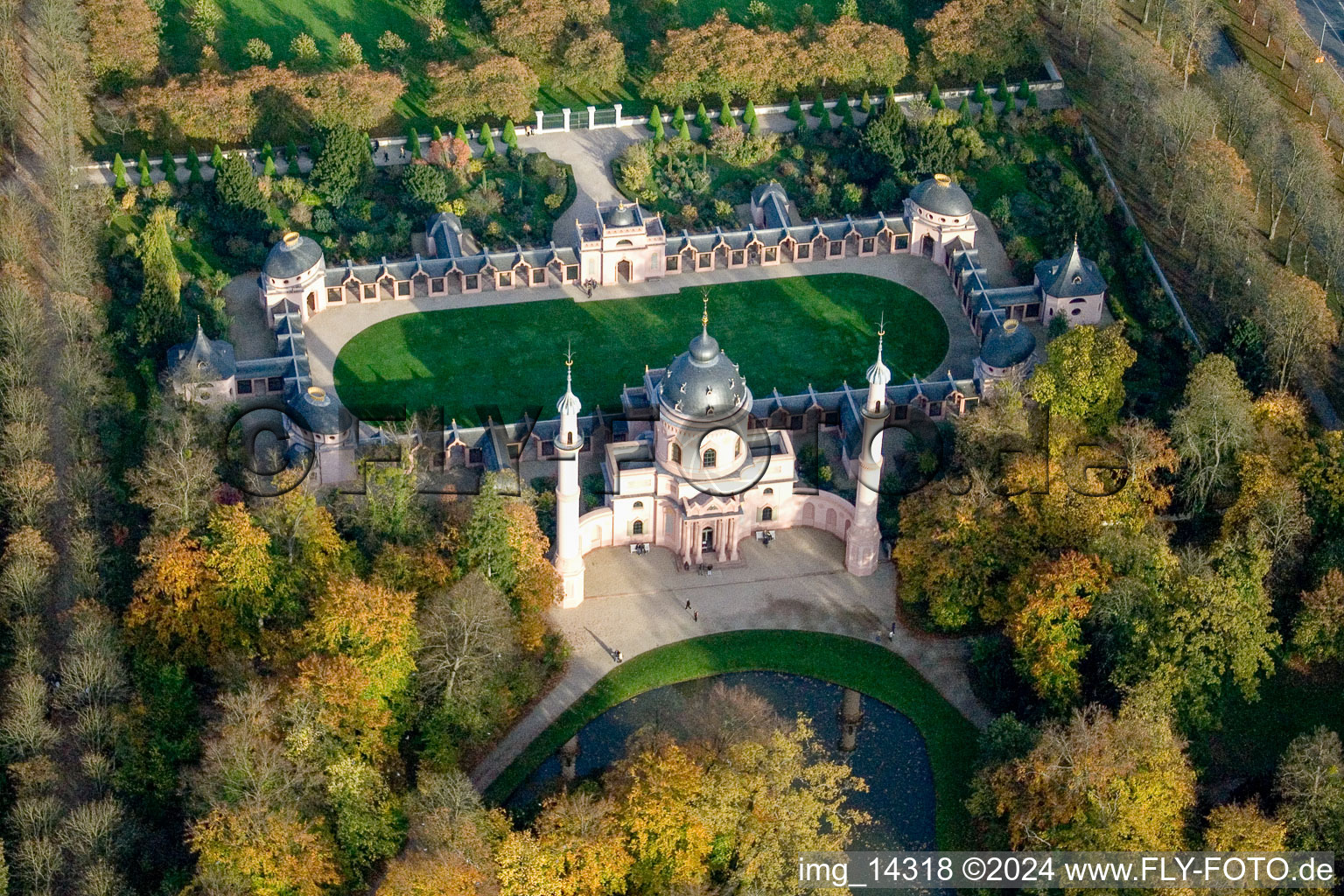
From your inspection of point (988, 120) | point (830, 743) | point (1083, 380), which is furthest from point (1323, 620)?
point (988, 120)

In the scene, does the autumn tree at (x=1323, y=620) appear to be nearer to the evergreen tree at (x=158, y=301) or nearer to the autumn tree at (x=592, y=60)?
the autumn tree at (x=592, y=60)

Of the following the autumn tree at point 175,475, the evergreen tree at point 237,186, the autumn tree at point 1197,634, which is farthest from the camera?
the evergreen tree at point 237,186

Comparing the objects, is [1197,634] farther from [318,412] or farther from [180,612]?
[180,612]

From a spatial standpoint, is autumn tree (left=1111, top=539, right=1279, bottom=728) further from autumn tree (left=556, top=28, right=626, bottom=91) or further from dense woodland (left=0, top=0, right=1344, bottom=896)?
autumn tree (left=556, top=28, right=626, bottom=91)

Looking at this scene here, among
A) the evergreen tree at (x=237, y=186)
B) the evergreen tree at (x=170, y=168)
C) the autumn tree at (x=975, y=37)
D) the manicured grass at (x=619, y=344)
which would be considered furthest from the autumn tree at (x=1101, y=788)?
the evergreen tree at (x=170, y=168)

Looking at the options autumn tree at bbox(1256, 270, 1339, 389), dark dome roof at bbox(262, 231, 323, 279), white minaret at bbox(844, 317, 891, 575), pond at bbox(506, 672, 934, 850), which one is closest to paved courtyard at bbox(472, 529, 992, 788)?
white minaret at bbox(844, 317, 891, 575)

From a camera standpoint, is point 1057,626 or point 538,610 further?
point 538,610
